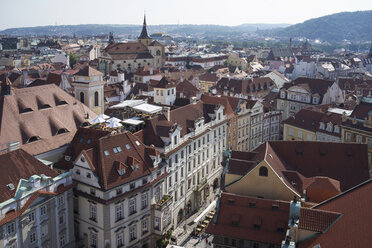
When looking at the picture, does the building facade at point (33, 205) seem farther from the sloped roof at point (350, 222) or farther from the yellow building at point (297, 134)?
the yellow building at point (297, 134)

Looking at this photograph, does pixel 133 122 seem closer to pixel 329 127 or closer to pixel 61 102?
pixel 61 102

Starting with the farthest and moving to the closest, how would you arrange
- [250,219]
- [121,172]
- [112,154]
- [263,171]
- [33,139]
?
[33,139], [112,154], [121,172], [263,171], [250,219]

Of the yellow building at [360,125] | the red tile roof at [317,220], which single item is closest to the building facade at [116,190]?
the red tile roof at [317,220]

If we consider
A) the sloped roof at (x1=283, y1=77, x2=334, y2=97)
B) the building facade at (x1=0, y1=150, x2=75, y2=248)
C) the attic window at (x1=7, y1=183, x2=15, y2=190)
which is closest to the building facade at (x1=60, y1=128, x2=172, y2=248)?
the building facade at (x1=0, y1=150, x2=75, y2=248)

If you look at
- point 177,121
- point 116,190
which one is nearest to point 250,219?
point 116,190

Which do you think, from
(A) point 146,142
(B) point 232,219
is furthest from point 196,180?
(B) point 232,219

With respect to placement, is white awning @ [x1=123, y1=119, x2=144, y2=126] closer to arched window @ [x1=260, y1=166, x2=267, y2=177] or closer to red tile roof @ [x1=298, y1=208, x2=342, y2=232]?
arched window @ [x1=260, y1=166, x2=267, y2=177]

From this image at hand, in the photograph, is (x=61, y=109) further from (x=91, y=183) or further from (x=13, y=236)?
(x=13, y=236)
